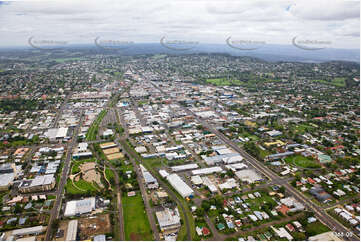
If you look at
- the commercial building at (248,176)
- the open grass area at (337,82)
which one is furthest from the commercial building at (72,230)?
the open grass area at (337,82)

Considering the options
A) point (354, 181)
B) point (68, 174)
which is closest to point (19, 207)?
point (68, 174)

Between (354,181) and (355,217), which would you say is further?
(354,181)

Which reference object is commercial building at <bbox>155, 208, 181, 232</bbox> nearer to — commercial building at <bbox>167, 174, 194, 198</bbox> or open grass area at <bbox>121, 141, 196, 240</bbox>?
open grass area at <bbox>121, 141, 196, 240</bbox>

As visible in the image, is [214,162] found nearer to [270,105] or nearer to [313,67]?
[270,105]

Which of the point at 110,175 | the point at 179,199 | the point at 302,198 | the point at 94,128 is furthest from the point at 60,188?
the point at 302,198

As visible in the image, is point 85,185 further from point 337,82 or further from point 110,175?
point 337,82

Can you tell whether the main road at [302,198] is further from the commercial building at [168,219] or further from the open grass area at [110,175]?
the open grass area at [110,175]

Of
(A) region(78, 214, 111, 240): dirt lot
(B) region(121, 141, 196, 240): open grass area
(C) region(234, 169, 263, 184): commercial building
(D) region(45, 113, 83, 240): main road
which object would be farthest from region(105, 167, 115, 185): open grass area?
(C) region(234, 169, 263, 184): commercial building
